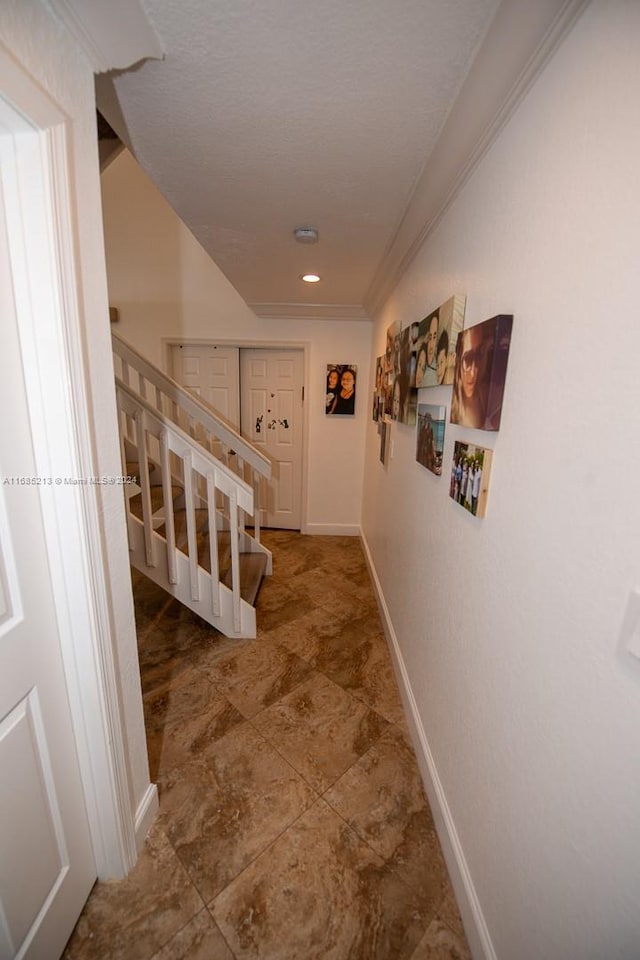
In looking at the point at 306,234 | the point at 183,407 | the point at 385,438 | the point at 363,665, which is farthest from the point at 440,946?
the point at 183,407

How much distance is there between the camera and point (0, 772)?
750 millimetres

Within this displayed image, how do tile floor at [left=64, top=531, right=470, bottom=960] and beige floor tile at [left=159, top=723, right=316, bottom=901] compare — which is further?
beige floor tile at [left=159, top=723, right=316, bottom=901]

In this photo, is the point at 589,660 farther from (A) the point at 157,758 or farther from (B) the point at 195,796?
(A) the point at 157,758

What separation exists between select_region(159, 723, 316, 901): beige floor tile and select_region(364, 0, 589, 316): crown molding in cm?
219

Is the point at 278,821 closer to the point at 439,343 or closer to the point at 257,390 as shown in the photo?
the point at 439,343

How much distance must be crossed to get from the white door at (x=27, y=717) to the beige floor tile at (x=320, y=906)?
467 millimetres

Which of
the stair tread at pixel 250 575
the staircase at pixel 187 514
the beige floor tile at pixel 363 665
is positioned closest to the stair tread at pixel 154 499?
the staircase at pixel 187 514

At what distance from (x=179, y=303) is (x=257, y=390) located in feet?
3.49

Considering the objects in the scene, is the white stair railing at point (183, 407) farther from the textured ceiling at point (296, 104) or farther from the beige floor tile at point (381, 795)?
the beige floor tile at point (381, 795)

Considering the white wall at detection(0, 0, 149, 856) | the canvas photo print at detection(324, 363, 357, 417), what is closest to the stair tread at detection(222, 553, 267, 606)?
the white wall at detection(0, 0, 149, 856)

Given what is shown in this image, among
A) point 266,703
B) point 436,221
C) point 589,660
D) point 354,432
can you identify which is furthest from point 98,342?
point 354,432

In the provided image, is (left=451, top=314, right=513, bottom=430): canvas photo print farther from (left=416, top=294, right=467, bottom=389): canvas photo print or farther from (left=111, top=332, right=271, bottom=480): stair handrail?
(left=111, top=332, right=271, bottom=480): stair handrail

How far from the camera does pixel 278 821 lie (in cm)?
125

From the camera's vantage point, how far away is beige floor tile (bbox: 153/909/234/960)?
94 centimetres
